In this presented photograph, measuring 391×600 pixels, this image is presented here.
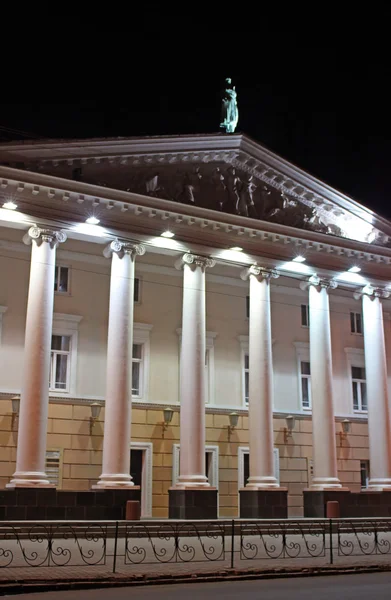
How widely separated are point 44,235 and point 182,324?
680 cm

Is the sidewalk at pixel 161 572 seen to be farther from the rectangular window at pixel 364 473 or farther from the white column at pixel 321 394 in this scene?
the rectangular window at pixel 364 473

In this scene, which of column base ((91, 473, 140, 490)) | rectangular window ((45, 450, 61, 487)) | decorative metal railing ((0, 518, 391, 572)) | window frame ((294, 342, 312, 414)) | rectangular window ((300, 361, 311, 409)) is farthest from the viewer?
rectangular window ((300, 361, 311, 409))

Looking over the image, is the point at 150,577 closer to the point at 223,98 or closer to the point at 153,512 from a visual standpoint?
the point at 153,512

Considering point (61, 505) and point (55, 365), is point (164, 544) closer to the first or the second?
point (61, 505)

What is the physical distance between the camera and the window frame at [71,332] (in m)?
28.4

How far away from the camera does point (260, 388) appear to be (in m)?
27.4

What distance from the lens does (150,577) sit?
41.5 feet

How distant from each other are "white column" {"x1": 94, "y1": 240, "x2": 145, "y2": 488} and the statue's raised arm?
21.8 feet

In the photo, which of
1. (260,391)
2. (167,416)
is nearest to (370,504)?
(260,391)

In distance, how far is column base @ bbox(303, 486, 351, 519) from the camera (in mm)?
27906

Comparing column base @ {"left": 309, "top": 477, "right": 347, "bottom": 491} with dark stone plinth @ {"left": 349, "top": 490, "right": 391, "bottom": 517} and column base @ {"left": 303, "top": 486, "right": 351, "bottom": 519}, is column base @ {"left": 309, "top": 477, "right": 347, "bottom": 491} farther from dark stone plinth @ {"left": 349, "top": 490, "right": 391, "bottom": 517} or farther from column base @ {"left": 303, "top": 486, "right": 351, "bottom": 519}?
dark stone plinth @ {"left": 349, "top": 490, "right": 391, "bottom": 517}

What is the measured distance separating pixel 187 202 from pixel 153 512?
1168 centimetres

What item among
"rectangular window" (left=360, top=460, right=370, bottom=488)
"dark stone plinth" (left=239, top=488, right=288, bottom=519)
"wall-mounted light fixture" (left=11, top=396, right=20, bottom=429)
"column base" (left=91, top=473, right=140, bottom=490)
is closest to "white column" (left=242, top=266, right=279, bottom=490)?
"dark stone plinth" (left=239, top=488, right=288, bottom=519)

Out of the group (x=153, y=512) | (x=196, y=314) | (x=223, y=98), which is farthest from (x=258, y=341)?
(x=223, y=98)
